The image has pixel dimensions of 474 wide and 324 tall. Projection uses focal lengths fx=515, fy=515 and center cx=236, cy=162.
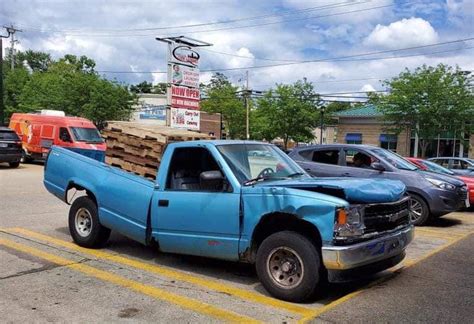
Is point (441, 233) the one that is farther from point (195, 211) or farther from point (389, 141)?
point (389, 141)

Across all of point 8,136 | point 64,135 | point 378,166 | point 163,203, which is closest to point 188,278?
point 163,203

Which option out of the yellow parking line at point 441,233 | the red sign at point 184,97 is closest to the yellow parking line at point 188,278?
the yellow parking line at point 441,233

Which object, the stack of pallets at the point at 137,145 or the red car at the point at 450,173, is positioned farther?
the red car at the point at 450,173

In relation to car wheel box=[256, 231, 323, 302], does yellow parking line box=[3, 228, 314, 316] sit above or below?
below

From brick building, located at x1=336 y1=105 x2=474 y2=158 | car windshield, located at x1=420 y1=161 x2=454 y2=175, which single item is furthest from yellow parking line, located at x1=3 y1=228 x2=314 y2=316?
brick building, located at x1=336 y1=105 x2=474 y2=158

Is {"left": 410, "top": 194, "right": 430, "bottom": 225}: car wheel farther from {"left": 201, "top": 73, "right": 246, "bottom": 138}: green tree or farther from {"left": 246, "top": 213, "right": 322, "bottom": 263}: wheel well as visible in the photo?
{"left": 201, "top": 73, "right": 246, "bottom": 138}: green tree

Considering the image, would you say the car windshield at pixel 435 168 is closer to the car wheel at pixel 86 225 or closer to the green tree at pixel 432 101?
the car wheel at pixel 86 225

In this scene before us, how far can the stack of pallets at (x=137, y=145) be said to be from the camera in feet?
23.7

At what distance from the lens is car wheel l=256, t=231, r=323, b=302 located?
5.16 metres

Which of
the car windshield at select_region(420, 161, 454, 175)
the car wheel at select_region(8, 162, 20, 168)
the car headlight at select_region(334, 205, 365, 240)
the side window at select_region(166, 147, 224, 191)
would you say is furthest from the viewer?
the car wheel at select_region(8, 162, 20, 168)

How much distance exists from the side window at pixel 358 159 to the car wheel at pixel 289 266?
6.35 meters

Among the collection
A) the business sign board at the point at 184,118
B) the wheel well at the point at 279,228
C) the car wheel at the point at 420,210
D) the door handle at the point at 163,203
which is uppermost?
the business sign board at the point at 184,118

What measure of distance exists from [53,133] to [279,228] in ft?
71.1

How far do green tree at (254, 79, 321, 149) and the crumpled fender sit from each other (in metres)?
37.9
